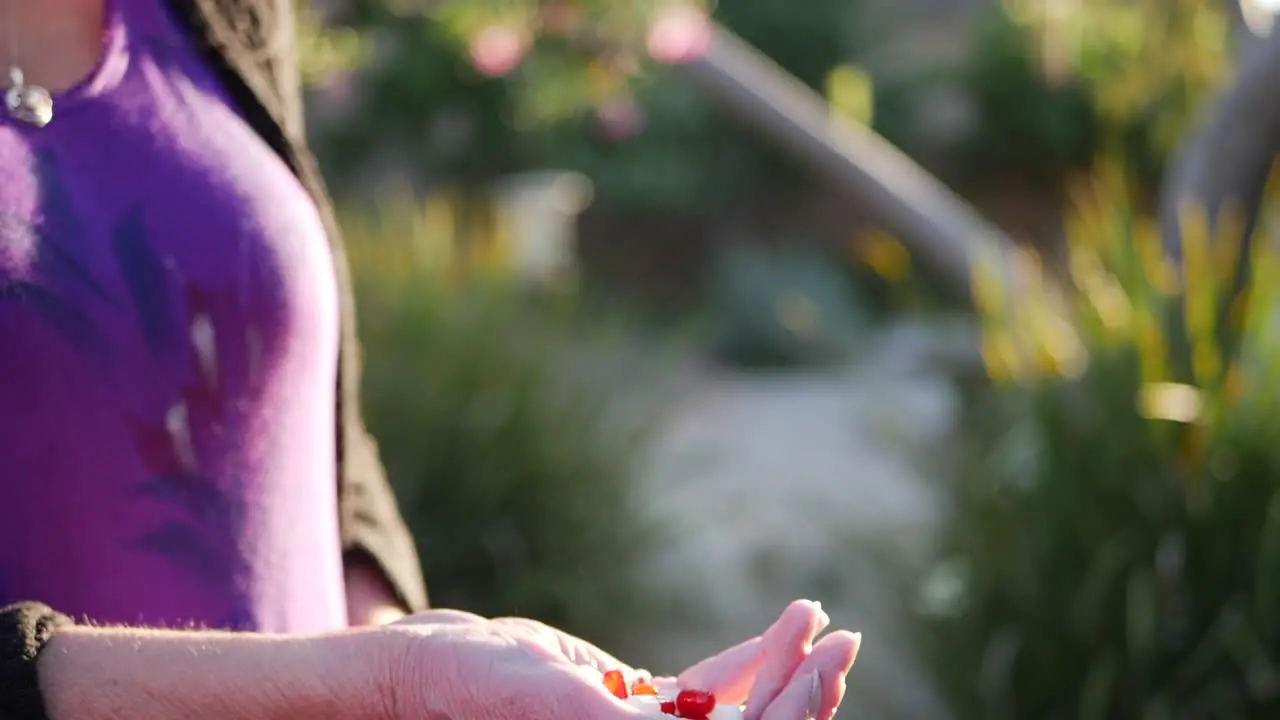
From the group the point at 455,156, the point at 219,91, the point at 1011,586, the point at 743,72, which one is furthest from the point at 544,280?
the point at 455,156

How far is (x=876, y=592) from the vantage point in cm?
390

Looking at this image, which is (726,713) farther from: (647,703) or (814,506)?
(814,506)

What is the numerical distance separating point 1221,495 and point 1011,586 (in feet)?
1.70

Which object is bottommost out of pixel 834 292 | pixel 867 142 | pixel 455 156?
pixel 834 292

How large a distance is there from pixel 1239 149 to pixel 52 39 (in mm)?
3641

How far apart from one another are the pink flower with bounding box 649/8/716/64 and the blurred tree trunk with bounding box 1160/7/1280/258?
154cm

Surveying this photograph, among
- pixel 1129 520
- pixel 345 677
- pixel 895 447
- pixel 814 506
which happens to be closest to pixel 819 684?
pixel 345 677

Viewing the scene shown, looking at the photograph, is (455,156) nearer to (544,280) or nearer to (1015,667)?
(544,280)

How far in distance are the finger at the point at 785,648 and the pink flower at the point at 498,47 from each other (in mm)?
3369

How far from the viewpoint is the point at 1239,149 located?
4016 millimetres

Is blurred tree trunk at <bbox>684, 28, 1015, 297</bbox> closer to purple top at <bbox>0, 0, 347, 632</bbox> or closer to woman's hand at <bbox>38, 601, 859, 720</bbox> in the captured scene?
purple top at <bbox>0, 0, 347, 632</bbox>

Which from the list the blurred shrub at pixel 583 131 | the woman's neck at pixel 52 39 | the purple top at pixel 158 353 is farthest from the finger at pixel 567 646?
the blurred shrub at pixel 583 131

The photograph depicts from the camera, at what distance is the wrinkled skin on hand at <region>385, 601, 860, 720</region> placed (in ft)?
2.89

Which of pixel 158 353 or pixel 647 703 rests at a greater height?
pixel 158 353
